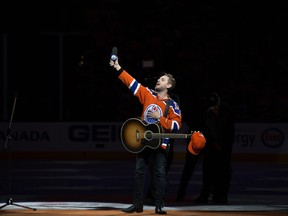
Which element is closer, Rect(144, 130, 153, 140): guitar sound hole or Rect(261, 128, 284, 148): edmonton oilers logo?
Rect(144, 130, 153, 140): guitar sound hole

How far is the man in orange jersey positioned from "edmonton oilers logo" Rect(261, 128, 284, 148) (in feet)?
43.4

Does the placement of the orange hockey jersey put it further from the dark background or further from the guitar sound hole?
the dark background

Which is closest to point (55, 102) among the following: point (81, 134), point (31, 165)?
point (81, 134)

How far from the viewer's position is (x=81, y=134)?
80.4 ft

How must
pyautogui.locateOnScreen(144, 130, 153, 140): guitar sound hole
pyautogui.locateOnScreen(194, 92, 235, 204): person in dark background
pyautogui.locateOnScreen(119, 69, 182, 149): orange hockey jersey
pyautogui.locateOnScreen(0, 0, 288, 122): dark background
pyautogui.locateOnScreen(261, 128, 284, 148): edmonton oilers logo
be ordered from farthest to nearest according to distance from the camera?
pyautogui.locateOnScreen(0, 0, 288, 122): dark background, pyautogui.locateOnScreen(261, 128, 284, 148): edmonton oilers logo, pyautogui.locateOnScreen(194, 92, 235, 204): person in dark background, pyautogui.locateOnScreen(119, 69, 182, 149): orange hockey jersey, pyautogui.locateOnScreen(144, 130, 153, 140): guitar sound hole

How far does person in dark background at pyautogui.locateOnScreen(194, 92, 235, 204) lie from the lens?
12852 millimetres

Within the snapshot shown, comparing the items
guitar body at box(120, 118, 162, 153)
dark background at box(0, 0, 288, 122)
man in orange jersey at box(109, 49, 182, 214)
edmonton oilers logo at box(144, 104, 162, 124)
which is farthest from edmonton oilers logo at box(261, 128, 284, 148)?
guitar body at box(120, 118, 162, 153)

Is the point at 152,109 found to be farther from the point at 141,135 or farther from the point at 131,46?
the point at 131,46

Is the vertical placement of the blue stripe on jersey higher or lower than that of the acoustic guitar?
higher

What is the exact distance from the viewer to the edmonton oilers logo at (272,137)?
2381cm

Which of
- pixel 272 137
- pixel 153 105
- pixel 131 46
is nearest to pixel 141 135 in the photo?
pixel 153 105

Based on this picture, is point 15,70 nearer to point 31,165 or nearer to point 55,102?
point 55,102

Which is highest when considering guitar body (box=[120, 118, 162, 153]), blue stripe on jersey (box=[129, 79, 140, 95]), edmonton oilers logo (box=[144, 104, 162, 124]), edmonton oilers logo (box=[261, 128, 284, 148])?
blue stripe on jersey (box=[129, 79, 140, 95])

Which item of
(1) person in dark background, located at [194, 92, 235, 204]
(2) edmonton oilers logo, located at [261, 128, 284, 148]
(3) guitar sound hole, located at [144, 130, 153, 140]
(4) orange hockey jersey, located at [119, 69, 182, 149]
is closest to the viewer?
(3) guitar sound hole, located at [144, 130, 153, 140]
